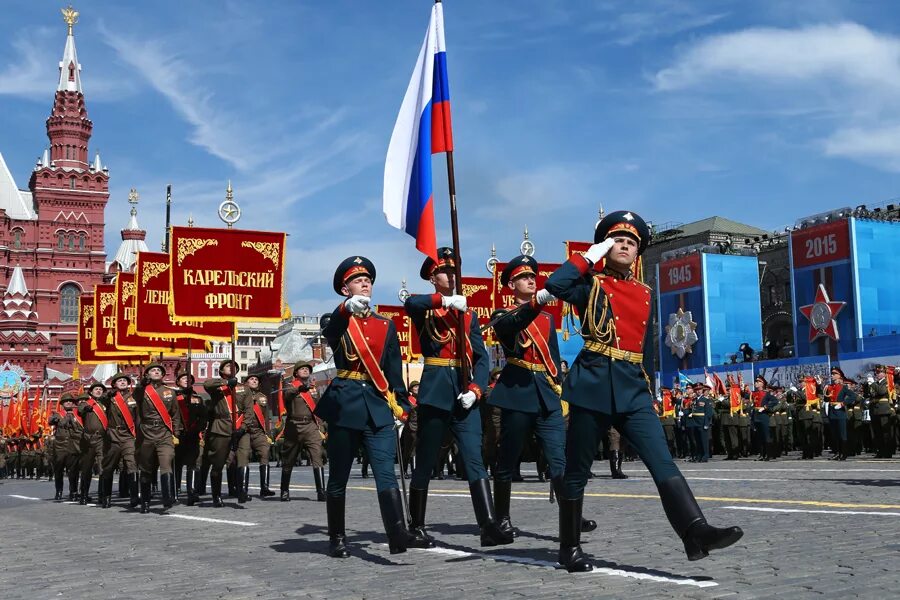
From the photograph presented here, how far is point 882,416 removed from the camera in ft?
69.3

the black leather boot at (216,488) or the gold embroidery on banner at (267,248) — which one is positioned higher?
the gold embroidery on banner at (267,248)

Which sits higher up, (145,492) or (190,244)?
(190,244)

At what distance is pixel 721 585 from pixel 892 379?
59.2ft

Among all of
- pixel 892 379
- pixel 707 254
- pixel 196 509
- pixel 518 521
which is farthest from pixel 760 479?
pixel 707 254

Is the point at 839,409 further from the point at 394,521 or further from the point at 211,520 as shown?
the point at 394,521

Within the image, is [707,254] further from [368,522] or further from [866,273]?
[368,522]

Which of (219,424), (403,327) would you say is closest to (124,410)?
(219,424)

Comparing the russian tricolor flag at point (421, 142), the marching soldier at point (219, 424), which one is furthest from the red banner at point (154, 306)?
the russian tricolor flag at point (421, 142)

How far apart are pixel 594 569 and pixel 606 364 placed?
1207 millimetres

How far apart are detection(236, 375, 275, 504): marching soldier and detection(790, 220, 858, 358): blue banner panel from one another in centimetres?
3533

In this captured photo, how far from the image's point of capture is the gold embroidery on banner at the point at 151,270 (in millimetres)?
26016

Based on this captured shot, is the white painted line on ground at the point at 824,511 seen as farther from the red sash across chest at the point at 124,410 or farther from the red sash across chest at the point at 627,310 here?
the red sash across chest at the point at 124,410

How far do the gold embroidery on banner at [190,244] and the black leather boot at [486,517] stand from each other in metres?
13.8

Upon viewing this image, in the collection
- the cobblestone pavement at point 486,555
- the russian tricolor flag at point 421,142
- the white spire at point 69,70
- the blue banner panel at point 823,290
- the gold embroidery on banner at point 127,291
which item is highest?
the white spire at point 69,70
